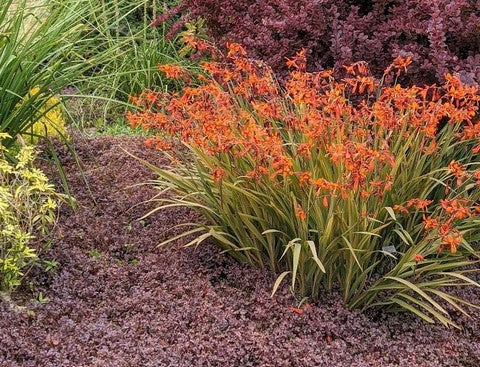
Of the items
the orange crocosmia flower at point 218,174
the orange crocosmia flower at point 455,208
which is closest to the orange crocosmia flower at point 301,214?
the orange crocosmia flower at point 218,174

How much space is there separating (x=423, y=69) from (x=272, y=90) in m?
1.06

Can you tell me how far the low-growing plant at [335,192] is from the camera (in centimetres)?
298

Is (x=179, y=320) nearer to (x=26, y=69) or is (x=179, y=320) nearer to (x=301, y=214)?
(x=301, y=214)

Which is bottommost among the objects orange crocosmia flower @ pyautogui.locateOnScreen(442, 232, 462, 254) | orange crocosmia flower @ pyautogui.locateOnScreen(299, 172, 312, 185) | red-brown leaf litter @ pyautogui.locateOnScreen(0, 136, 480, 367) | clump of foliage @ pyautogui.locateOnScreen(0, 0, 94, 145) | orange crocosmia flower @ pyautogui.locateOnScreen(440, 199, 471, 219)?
red-brown leaf litter @ pyautogui.locateOnScreen(0, 136, 480, 367)

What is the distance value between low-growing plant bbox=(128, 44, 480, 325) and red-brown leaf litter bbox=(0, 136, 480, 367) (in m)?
0.13

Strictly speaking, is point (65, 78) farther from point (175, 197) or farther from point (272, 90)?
point (272, 90)

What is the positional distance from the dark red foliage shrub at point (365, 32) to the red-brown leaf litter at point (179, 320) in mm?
1318

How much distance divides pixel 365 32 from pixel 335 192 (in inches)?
69.2

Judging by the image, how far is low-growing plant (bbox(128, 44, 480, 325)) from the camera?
2.98 m

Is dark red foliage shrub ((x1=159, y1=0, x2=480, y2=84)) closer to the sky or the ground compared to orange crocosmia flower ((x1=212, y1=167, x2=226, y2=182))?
closer to the ground

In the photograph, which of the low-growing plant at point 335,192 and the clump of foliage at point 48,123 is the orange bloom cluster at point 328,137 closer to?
the low-growing plant at point 335,192

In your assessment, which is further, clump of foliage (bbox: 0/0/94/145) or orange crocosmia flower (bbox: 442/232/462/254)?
clump of foliage (bbox: 0/0/94/145)

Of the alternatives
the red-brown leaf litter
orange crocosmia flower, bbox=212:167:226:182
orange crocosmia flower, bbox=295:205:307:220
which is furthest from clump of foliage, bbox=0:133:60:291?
orange crocosmia flower, bbox=295:205:307:220

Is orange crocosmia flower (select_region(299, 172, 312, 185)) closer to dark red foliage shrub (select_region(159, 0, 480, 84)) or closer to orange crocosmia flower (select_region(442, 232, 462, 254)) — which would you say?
orange crocosmia flower (select_region(442, 232, 462, 254))
